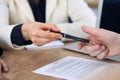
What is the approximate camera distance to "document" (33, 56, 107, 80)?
0.69m

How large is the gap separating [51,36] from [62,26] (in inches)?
16.4

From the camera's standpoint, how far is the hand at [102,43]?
0.81 metres

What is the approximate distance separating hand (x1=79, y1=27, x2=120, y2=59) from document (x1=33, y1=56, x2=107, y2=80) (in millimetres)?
43

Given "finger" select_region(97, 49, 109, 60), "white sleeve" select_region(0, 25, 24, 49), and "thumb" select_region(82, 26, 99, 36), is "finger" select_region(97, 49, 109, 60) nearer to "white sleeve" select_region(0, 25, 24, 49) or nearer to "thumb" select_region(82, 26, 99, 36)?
"thumb" select_region(82, 26, 99, 36)

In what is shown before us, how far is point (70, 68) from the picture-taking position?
2.46 feet

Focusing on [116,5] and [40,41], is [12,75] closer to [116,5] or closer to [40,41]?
[40,41]

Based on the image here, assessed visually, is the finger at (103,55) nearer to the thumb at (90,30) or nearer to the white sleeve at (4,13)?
the thumb at (90,30)

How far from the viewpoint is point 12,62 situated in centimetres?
82

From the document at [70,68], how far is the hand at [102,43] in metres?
0.04

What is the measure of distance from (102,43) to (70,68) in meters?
0.18

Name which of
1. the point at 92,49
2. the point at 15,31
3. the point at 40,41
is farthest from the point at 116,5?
the point at 15,31

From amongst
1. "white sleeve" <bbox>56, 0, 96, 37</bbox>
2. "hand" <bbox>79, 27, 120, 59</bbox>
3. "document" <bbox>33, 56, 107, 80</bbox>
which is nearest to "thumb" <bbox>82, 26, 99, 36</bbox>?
"hand" <bbox>79, 27, 120, 59</bbox>

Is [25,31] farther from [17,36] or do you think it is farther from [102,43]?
[102,43]

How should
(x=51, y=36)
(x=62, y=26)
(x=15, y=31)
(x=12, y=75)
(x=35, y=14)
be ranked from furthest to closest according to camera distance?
(x=35, y=14) → (x=62, y=26) → (x=15, y=31) → (x=51, y=36) → (x=12, y=75)
